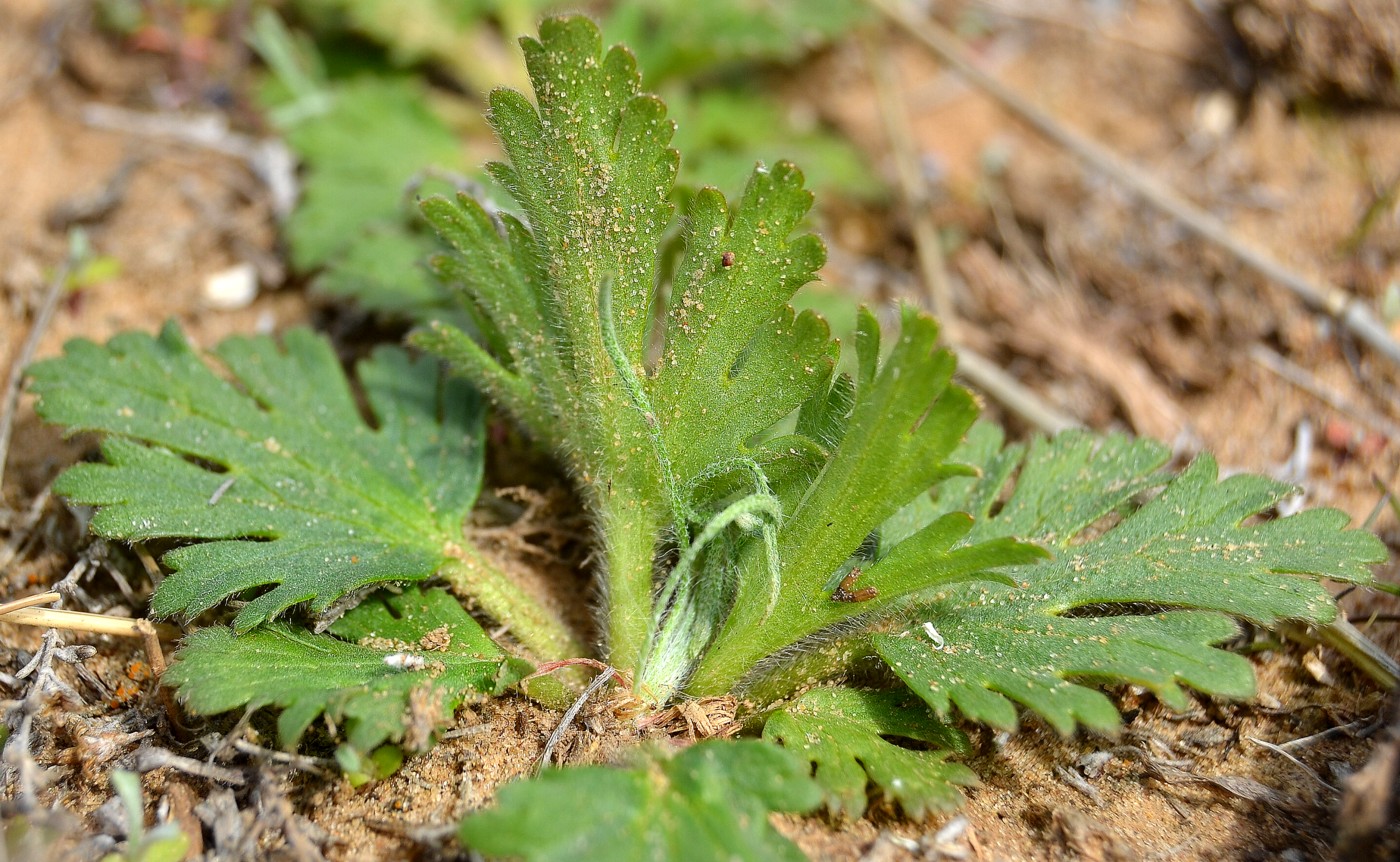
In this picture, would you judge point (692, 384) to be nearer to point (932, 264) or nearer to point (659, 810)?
point (659, 810)

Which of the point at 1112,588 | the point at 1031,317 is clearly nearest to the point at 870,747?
the point at 1112,588

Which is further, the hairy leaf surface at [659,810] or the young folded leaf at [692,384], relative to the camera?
the young folded leaf at [692,384]

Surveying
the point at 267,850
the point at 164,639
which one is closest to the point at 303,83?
the point at 164,639

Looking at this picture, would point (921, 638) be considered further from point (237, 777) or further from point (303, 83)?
point (303, 83)

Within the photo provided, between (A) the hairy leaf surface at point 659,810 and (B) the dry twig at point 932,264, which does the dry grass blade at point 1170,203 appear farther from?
(A) the hairy leaf surface at point 659,810

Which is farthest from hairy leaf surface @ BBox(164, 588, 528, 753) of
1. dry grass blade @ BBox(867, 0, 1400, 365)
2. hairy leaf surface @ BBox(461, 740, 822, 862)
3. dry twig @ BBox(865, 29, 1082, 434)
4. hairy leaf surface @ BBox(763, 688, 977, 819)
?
dry grass blade @ BBox(867, 0, 1400, 365)

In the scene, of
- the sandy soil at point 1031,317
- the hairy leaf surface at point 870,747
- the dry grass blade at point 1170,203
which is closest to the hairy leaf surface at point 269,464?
the sandy soil at point 1031,317

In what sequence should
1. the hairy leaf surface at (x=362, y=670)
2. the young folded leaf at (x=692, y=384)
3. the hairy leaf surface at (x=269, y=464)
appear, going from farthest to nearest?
the hairy leaf surface at (x=269, y=464) → the young folded leaf at (x=692, y=384) → the hairy leaf surface at (x=362, y=670)
